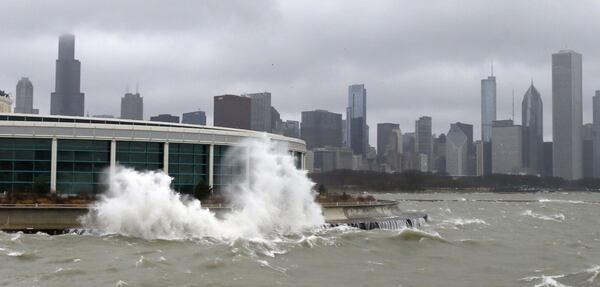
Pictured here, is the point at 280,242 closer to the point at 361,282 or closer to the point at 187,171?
the point at 361,282

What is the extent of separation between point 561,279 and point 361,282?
32.9 ft

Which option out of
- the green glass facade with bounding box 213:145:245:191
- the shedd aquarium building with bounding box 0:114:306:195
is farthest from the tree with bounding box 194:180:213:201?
the green glass facade with bounding box 213:145:245:191

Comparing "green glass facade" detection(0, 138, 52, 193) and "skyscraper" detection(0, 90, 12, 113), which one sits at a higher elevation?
"skyscraper" detection(0, 90, 12, 113)

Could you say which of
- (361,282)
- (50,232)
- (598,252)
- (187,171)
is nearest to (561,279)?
(361,282)

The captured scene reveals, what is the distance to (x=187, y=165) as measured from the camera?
6812 centimetres

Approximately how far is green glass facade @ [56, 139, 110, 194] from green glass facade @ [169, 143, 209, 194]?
628cm

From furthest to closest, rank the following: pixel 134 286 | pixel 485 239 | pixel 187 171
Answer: pixel 187 171 < pixel 485 239 < pixel 134 286

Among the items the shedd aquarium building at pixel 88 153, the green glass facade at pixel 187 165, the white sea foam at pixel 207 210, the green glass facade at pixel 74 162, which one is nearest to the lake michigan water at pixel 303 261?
the white sea foam at pixel 207 210

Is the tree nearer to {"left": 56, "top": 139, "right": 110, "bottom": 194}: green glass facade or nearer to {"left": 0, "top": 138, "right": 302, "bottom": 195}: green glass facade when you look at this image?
{"left": 0, "top": 138, "right": 302, "bottom": 195}: green glass facade

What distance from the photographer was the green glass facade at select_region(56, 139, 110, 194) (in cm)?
6241

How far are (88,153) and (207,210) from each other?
50.5 ft

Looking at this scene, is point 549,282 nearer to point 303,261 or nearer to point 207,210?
point 303,261

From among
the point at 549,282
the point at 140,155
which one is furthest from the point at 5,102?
the point at 549,282

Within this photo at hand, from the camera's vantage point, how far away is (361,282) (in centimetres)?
3472
